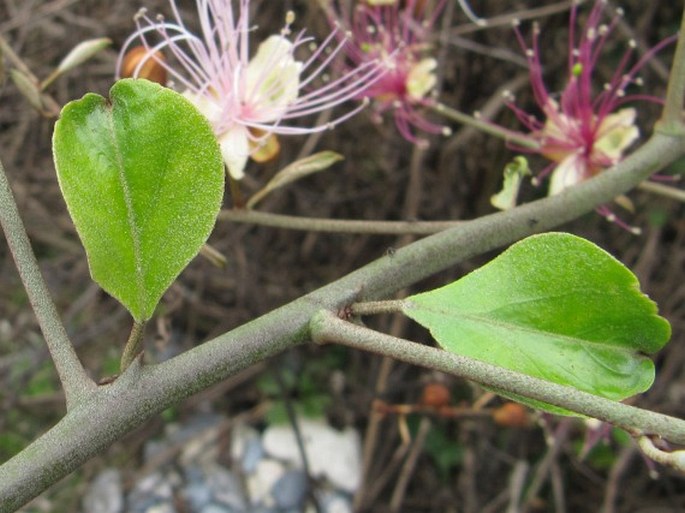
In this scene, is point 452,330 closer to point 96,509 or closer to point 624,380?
point 624,380

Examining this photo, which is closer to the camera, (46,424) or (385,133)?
(385,133)

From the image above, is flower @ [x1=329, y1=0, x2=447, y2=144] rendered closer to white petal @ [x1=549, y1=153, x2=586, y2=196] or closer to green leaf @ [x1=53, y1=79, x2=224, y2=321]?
white petal @ [x1=549, y1=153, x2=586, y2=196]

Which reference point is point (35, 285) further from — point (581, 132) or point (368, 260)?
point (368, 260)

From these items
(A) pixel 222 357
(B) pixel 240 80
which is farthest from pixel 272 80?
(A) pixel 222 357

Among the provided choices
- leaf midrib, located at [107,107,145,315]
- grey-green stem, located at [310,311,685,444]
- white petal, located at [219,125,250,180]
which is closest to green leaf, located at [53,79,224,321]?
leaf midrib, located at [107,107,145,315]

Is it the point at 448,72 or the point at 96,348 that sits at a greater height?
the point at 448,72

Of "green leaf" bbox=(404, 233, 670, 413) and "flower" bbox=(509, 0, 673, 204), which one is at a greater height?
"green leaf" bbox=(404, 233, 670, 413)

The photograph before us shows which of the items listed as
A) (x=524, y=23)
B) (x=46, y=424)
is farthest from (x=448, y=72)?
(x=46, y=424)
